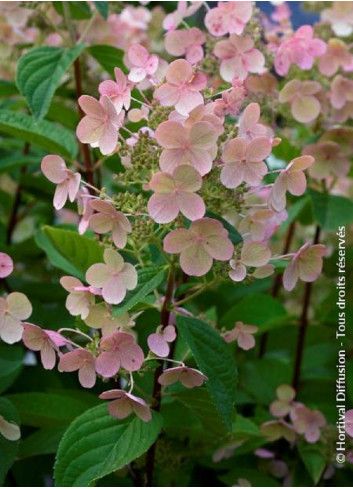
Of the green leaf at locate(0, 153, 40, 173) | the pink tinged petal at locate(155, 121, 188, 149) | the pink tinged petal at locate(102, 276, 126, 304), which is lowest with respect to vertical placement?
the green leaf at locate(0, 153, 40, 173)

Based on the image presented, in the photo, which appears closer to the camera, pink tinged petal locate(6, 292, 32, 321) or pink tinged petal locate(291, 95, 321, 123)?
pink tinged petal locate(6, 292, 32, 321)

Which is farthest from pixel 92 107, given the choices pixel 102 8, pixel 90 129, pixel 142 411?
pixel 102 8

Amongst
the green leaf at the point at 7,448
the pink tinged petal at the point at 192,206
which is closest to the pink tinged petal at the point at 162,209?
the pink tinged petal at the point at 192,206

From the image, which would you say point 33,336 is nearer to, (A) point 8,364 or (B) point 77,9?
(A) point 8,364

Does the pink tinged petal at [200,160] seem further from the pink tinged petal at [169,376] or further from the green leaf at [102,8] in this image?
the green leaf at [102,8]

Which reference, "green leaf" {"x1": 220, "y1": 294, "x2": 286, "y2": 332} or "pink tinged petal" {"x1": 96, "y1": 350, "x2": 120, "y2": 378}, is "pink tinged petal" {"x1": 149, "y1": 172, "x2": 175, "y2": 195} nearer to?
"pink tinged petal" {"x1": 96, "y1": 350, "x2": 120, "y2": 378}

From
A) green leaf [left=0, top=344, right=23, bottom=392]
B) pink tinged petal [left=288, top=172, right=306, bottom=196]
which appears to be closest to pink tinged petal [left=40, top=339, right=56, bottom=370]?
green leaf [left=0, top=344, right=23, bottom=392]

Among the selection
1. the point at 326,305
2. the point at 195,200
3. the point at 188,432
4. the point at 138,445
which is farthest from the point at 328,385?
the point at 195,200
